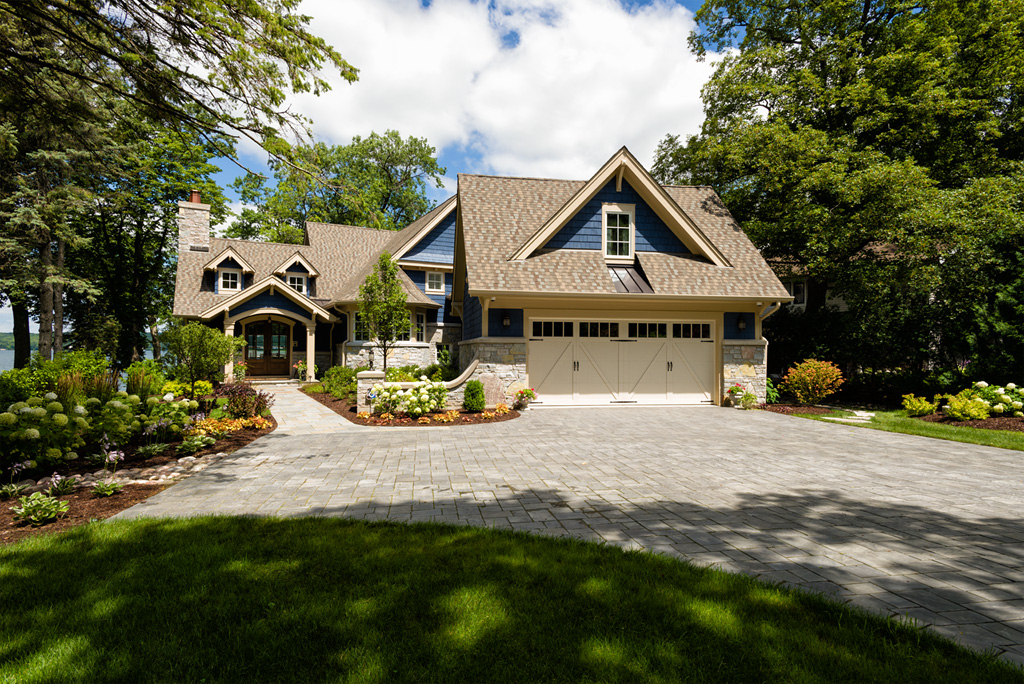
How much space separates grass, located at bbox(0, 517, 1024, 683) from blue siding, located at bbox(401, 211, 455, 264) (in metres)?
19.7

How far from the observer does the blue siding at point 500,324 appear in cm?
1302

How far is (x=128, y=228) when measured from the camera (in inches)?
1136

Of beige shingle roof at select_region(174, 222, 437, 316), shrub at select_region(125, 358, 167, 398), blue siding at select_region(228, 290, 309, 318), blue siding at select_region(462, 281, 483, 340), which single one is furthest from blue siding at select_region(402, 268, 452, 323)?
shrub at select_region(125, 358, 167, 398)

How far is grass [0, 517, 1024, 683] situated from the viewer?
7.82 feet

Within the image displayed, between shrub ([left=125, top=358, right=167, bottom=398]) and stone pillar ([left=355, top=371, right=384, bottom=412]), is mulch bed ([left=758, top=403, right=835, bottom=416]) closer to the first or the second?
stone pillar ([left=355, top=371, right=384, bottom=412])

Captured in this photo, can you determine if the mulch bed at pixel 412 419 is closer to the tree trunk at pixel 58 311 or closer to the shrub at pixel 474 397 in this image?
the shrub at pixel 474 397

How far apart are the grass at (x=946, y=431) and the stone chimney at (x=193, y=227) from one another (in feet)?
93.0

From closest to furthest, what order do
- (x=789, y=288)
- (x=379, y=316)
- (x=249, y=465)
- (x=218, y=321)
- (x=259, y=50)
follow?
(x=259, y=50) < (x=249, y=465) < (x=379, y=316) < (x=218, y=321) < (x=789, y=288)

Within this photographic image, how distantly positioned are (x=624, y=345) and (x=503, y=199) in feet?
20.3

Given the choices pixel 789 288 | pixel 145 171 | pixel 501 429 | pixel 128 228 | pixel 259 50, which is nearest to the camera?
pixel 259 50

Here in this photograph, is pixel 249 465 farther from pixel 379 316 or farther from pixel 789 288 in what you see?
pixel 789 288

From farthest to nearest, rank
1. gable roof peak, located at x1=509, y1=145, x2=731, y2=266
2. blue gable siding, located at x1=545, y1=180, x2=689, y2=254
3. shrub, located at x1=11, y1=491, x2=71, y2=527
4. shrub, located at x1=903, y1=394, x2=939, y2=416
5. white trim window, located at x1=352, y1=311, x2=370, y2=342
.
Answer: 1. white trim window, located at x1=352, y1=311, x2=370, y2=342
2. blue gable siding, located at x1=545, y1=180, x2=689, y2=254
3. gable roof peak, located at x1=509, y1=145, x2=731, y2=266
4. shrub, located at x1=903, y1=394, x2=939, y2=416
5. shrub, located at x1=11, y1=491, x2=71, y2=527

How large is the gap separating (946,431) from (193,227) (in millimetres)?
31026

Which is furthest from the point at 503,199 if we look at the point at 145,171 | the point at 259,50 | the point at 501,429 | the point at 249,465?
the point at 145,171
